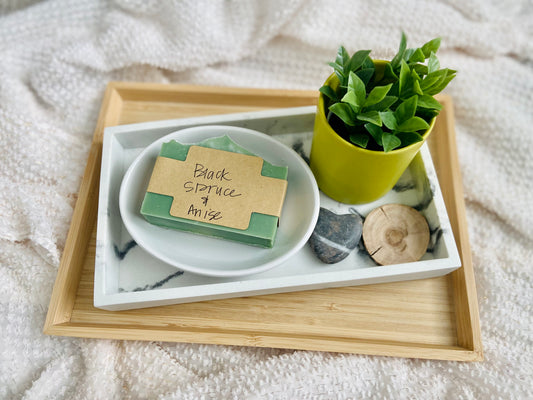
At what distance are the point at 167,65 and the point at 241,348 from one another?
0.50 metres

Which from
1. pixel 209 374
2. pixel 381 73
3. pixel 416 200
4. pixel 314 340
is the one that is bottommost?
pixel 209 374

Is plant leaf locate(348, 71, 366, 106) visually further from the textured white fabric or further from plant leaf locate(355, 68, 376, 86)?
the textured white fabric

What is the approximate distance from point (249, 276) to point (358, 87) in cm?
27

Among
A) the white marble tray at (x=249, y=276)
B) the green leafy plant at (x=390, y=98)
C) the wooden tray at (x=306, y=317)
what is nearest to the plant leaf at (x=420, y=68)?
the green leafy plant at (x=390, y=98)

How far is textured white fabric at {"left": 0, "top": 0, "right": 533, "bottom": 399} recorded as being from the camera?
56 centimetres

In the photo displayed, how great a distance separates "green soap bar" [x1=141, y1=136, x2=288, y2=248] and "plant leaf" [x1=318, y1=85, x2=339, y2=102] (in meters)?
0.11

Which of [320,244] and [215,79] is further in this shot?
[215,79]

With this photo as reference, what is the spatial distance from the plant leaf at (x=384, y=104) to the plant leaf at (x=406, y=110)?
10 mm

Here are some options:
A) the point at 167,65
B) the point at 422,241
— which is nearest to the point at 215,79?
the point at 167,65

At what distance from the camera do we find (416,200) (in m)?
0.61

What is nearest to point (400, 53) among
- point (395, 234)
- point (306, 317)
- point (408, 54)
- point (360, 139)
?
point (408, 54)

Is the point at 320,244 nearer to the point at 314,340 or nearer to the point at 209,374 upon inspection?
the point at 314,340

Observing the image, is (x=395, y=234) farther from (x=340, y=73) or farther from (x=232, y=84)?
(x=232, y=84)

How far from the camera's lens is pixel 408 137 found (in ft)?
1.58
